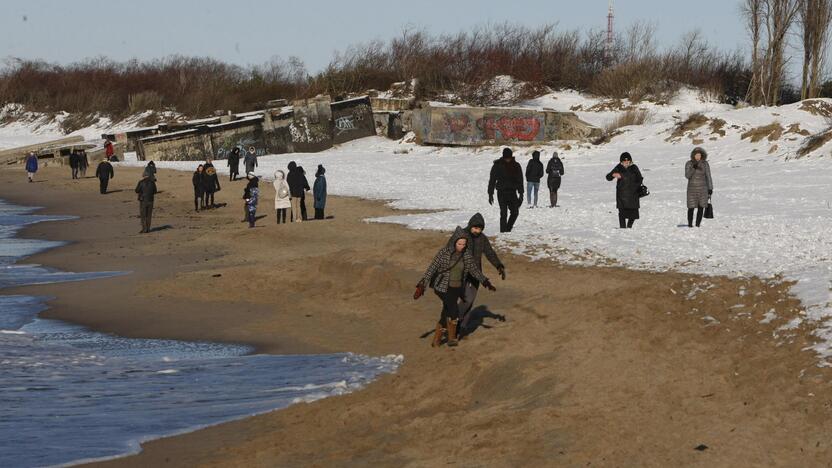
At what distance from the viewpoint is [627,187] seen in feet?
66.0

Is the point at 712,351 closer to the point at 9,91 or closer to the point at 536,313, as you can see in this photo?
the point at 536,313

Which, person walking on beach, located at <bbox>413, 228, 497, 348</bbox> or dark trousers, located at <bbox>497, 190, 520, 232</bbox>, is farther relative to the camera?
dark trousers, located at <bbox>497, 190, 520, 232</bbox>

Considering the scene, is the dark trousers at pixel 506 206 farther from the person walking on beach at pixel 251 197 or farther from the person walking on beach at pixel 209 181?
the person walking on beach at pixel 209 181

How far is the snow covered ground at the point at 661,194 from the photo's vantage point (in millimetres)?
16188

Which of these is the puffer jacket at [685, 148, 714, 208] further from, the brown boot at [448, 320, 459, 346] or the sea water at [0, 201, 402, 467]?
the sea water at [0, 201, 402, 467]

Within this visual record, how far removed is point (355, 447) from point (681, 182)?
28.0m

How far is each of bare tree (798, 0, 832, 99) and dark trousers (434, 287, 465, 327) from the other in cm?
4418

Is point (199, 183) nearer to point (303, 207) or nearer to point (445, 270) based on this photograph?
point (303, 207)

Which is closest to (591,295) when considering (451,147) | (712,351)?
(712,351)

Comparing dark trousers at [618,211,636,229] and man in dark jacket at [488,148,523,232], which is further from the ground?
man in dark jacket at [488,148,523,232]

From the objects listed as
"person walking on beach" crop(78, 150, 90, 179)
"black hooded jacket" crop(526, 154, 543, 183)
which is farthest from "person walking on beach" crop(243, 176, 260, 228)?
"person walking on beach" crop(78, 150, 90, 179)

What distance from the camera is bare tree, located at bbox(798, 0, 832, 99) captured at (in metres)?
51.9

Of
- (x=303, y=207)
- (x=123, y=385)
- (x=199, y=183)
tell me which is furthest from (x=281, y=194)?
(x=123, y=385)

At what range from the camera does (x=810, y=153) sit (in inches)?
1521
